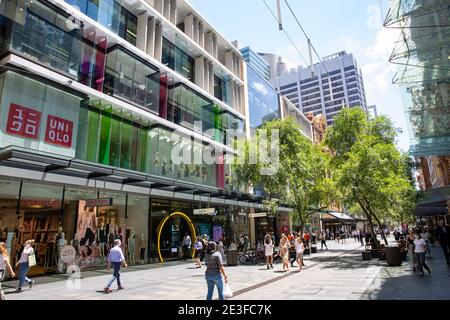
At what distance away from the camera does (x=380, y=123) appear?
821 inches

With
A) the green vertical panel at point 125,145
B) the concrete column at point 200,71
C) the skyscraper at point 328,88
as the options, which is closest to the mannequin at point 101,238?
the green vertical panel at point 125,145

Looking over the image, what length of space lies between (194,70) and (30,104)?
1723 cm

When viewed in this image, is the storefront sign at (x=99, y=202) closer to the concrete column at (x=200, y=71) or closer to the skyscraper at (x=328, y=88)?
the concrete column at (x=200, y=71)

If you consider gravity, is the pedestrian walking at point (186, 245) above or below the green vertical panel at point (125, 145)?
below

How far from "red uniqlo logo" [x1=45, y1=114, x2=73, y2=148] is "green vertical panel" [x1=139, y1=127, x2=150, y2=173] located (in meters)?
5.28

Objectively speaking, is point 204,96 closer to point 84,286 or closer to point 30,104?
point 30,104

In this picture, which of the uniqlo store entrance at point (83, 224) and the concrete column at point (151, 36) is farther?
the concrete column at point (151, 36)

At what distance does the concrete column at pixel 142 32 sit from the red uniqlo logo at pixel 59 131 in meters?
8.98

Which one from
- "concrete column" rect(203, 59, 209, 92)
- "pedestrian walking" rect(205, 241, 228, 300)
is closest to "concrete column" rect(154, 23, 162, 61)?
"concrete column" rect(203, 59, 209, 92)

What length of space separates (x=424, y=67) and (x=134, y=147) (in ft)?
54.8

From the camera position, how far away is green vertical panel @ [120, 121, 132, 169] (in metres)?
19.5

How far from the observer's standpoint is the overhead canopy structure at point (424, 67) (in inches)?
479

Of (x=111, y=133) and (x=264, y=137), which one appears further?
(x=264, y=137)

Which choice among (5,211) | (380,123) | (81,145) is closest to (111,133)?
(81,145)
